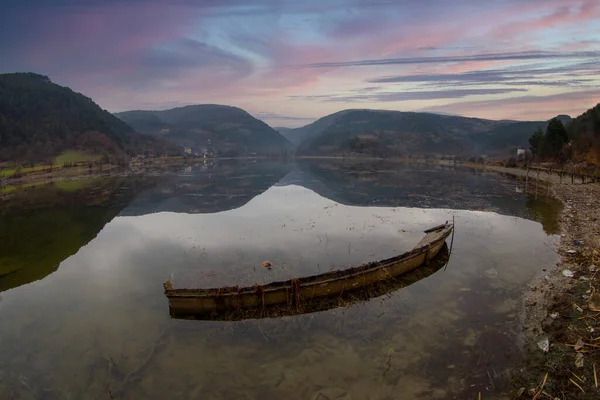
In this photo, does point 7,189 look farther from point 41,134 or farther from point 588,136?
point 588,136

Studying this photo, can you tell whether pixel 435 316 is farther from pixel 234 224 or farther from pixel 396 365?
pixel 234 224

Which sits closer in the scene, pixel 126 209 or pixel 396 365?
pixel 396 365

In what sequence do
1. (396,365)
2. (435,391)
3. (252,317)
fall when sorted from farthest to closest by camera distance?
1. (252,317)
2. (396,365)
3. (435,391)

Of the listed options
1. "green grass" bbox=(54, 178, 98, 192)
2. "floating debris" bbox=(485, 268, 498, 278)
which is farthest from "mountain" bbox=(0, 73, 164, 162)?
"floating debris" bbox=(485, 268, 498, 278)

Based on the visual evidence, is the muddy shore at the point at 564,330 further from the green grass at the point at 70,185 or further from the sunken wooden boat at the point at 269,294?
the green grass at the point at 70,185

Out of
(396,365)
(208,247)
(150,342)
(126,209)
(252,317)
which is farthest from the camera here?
(126,209)

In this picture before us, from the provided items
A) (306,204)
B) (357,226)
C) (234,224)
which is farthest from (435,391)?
(306,204)
